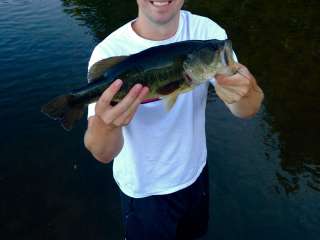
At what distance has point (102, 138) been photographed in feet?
13.0

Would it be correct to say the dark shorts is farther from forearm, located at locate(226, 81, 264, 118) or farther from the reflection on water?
the reflection on water

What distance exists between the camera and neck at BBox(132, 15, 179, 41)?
418cm

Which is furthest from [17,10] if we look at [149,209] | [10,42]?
[149,209]

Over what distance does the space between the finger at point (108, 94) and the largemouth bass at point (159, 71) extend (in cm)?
A: 11

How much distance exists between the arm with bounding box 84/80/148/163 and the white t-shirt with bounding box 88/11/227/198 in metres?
0.37

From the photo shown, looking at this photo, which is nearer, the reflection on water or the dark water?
the dark water

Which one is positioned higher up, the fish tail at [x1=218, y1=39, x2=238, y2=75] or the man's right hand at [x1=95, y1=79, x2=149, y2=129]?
the fish tail at [x1=218, y1=39, x2=238, y2=75]

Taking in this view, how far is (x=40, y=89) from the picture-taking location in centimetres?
1496

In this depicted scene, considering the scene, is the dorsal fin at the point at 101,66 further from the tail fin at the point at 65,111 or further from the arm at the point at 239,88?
the arm at the point at 239,88

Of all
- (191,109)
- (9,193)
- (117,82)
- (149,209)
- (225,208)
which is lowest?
(9,193)

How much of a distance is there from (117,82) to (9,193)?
310 inches

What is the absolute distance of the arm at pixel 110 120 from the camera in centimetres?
362

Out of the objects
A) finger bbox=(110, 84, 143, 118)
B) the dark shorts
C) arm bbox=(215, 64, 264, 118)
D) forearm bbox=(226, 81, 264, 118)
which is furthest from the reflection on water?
finger bbox=(110, 84, 143, 118)

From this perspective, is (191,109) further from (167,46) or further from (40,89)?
(40,89)
